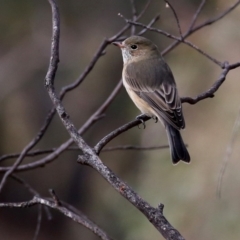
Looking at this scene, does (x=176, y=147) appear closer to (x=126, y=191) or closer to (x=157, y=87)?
(x=157, y=87)

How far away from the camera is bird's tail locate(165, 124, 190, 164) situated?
3639 millimetres

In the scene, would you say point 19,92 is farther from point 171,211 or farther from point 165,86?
point 165,86

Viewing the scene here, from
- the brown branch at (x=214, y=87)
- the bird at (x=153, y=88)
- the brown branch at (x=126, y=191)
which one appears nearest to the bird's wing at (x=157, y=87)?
the bird at (x=153, y=88)

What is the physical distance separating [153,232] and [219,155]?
1341 millimetres

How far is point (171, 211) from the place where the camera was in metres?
6.75

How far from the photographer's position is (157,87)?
4387 mm

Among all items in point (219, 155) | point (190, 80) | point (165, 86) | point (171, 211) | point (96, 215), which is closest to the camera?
point (165, 86)

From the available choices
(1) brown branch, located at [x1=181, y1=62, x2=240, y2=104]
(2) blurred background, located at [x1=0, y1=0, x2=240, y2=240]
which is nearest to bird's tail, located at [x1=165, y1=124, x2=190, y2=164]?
(1) brown branch, located at [x1=181, y1=62, x2=240, y2=104]

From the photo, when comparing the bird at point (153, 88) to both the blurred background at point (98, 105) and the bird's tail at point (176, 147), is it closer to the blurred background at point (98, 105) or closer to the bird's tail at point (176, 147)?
the bird's tail at point (176, 147)

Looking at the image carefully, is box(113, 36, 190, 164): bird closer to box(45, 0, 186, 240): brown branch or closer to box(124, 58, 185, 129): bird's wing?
box(124, 58, 185, 129): bird's wing

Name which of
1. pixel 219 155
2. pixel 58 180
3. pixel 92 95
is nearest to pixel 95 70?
pixel 92 95

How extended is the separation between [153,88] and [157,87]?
0.12 feet

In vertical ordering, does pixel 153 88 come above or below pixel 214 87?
above

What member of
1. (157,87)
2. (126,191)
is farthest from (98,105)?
(126,191)
